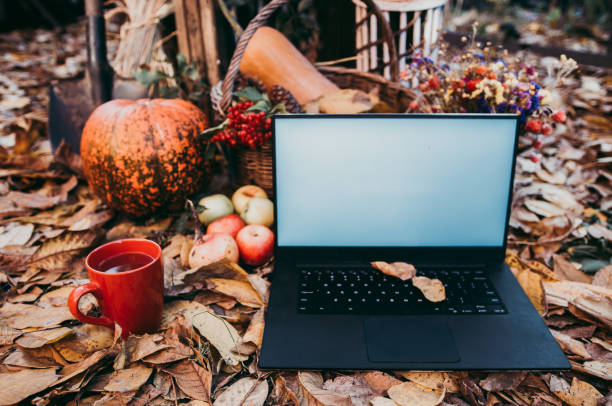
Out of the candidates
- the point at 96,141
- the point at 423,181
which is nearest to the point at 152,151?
the point at 96,141

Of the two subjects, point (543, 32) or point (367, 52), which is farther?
point (543, 32)

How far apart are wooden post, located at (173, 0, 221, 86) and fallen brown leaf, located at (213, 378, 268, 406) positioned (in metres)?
1.44

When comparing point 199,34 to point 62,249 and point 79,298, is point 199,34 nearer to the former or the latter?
point 62,249

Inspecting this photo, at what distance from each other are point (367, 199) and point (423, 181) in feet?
0.56

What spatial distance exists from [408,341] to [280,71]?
1372 millimetres

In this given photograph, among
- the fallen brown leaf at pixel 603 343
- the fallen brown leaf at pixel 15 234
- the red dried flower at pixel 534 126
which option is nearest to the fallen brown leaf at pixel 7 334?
the fallen brown leaf at pixel 15 234

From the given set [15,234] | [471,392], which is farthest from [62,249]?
[471,392]

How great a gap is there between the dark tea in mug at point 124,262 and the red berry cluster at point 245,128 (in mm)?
600

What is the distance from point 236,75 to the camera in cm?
158

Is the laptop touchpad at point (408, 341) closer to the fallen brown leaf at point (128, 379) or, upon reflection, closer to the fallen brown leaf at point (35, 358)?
the fallen brown leaf at point (128, 379)

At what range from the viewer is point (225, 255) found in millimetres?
1316

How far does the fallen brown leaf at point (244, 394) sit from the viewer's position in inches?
36.0

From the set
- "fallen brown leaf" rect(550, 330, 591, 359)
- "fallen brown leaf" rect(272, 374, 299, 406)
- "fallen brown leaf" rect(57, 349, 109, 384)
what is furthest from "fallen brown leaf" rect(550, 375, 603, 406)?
"fallen brown leaf" rect(57, 349, 109, 384)

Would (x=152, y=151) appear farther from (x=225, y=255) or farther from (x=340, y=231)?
(x=340, y=231)
